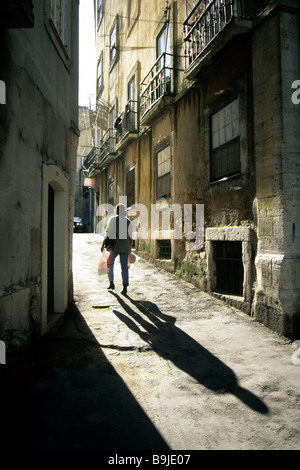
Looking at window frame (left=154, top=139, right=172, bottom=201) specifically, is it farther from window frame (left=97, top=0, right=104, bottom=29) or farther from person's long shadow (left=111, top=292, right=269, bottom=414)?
window frame (left=97, top=0, right=104, bottom=29)

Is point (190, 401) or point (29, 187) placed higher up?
point (29, 187)

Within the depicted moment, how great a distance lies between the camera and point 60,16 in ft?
19.3

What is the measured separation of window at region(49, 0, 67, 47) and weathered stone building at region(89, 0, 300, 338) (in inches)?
106

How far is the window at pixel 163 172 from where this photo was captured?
9.32 metres

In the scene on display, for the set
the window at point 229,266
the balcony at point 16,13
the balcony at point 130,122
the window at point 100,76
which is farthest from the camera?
the window at point 100,76

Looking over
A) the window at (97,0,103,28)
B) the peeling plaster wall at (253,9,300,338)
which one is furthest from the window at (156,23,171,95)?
the window at (97,0,103,28)

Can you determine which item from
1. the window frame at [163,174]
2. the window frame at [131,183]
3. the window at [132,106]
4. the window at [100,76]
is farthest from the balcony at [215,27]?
the window at [100,76]

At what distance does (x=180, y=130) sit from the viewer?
8.41 meters

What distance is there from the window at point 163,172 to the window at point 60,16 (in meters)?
4.13

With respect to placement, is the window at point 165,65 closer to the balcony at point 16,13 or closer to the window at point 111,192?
the balcony at point 16,13

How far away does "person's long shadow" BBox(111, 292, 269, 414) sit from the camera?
10.2 ft

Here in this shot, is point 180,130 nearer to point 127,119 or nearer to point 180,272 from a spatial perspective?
point 180,272

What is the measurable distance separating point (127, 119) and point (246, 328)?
34.2 feet
